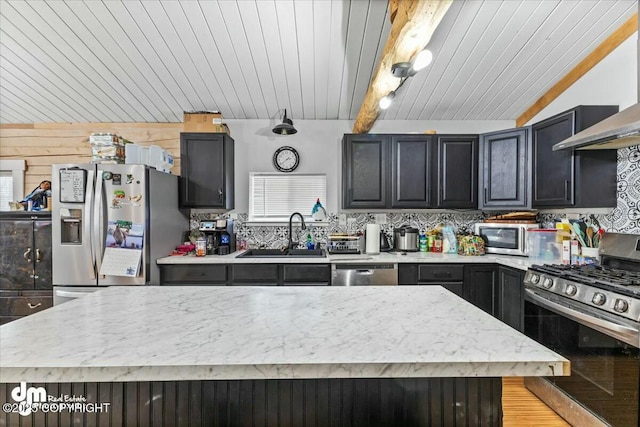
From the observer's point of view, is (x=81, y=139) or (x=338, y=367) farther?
(x=81, y=139)

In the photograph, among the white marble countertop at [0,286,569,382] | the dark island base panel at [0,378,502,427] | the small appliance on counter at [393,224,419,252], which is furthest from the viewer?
the small appliance on counter at [393,224,419,252]

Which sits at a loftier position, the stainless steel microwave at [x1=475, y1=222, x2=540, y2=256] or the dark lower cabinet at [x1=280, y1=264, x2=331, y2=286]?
the stainless steel microwave at [x1=475, y1=222, x2=540, y2=256]

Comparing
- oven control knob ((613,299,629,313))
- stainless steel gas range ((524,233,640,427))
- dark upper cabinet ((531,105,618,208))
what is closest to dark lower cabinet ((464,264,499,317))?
stainless steel gas range ((524,233,640,427))

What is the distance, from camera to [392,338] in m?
0.92

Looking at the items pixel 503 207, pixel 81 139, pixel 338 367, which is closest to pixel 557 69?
pixel 503 207

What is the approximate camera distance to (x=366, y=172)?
334 cm

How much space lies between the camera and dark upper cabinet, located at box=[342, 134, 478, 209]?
3334 millimetres

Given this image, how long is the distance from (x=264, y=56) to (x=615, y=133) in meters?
2.53

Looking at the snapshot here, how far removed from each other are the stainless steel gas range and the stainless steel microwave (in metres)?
0.61

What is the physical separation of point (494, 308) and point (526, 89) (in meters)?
2.21

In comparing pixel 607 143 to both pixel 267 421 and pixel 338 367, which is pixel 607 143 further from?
pixel 267 421

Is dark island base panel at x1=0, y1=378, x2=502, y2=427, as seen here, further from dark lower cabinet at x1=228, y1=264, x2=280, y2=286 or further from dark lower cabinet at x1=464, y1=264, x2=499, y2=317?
dark lower cabinet at x1=464, y1=264, x2=499, y2=317

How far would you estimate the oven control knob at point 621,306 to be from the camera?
1.60m

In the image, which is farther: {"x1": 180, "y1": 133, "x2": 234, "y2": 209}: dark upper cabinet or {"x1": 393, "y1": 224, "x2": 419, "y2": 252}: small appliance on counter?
{"x1": 393, "y1": 224, "x2": 419, "y2": 252}: small appliance on counter
